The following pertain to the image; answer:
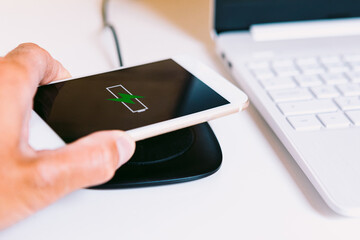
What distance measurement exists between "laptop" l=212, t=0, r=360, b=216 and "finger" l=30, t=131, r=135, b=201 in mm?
157

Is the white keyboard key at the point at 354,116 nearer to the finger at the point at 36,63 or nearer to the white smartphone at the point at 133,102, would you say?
the white smartphone at the point at 133,102

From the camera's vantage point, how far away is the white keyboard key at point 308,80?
0.39 metres

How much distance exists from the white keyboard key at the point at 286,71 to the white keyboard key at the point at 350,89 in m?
0.05

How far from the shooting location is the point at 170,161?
1.00 feet

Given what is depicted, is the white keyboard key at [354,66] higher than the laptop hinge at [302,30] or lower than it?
lower

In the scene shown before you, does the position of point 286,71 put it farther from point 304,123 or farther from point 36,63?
point 36,63

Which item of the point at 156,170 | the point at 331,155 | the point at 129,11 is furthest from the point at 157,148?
the point at 129,11

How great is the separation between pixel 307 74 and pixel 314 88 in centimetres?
3

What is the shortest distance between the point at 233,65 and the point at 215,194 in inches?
7.8

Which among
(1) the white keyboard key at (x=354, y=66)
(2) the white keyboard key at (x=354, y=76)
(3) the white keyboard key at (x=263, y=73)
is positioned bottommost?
(1) the white keyboard key at (x=354, y=66)

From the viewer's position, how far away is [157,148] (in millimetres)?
314

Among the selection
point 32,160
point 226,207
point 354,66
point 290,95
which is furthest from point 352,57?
point 32,160

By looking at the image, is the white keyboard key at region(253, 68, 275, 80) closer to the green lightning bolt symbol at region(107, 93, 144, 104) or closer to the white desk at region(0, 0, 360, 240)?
the white desk at region(0, 0, 360, 240)

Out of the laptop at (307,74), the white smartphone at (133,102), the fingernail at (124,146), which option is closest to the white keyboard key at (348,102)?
the laptop at (307,74)
